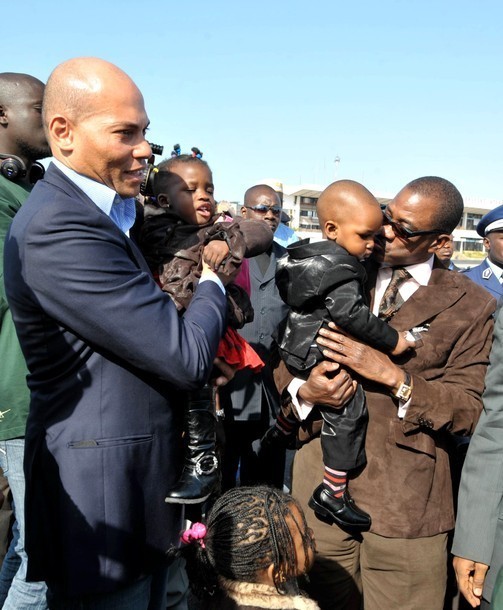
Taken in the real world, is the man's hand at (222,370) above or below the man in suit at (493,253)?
below

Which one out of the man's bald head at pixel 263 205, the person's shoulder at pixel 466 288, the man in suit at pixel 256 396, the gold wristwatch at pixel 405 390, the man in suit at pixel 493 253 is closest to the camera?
the gold wristwatch at pixel 405 390

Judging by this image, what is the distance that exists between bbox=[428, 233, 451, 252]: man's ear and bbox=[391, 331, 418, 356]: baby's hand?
44 cm

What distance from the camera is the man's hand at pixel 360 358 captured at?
216cm

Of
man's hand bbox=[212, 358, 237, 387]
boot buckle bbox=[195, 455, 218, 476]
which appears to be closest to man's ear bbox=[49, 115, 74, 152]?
man's hand bbox=[212, 358, 237, 387]

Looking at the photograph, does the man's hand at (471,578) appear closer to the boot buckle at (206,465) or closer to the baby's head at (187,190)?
the boot buckle at (206,465)

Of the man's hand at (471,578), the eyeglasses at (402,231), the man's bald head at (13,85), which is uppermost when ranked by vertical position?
the man's bald head at (13,85)

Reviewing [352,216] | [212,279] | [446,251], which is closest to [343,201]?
[352,216]

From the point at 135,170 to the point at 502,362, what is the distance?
1.52 m

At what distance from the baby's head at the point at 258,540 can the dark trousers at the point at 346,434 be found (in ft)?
1.03

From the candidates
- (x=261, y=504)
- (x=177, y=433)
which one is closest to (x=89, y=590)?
(x=177, y=433)

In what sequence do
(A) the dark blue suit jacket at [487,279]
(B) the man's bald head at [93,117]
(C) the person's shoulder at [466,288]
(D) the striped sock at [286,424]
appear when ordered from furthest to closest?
(A) the dark blue suit jacket at [487,279] < (D) the striped sock at [286,424] < (C) the person's shoulder at [466,288] < (B) the man's bald head at [93,117]

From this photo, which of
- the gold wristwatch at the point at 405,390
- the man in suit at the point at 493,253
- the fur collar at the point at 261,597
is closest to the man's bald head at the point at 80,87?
the gold wristwatch at the point at 405,390

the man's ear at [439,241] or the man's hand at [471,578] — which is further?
the man's ear at [439,241]

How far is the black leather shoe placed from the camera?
223 centimetres
